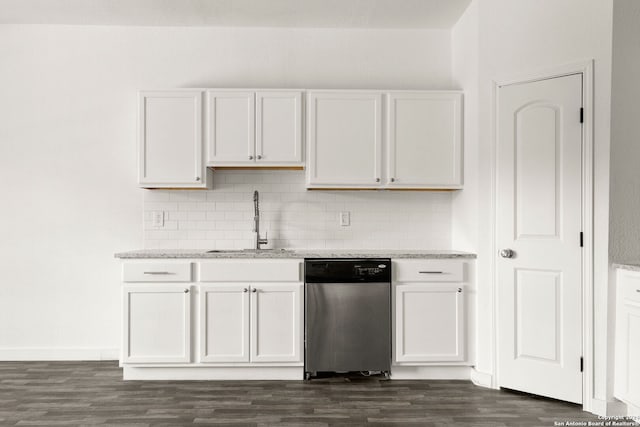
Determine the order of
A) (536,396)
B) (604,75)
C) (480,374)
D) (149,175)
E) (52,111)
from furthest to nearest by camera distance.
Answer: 1. (52,111)
2. (149,175)
3. (480,374)
4. (536,396)
5. (604,75)

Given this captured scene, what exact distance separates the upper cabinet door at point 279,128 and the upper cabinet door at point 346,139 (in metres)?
0.13

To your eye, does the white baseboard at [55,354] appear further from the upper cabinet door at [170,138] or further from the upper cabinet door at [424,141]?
the upper cabinet door at [424,141]

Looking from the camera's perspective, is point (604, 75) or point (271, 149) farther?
point (271, 149)

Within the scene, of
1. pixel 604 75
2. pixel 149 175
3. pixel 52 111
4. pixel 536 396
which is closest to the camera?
pixel 604 75

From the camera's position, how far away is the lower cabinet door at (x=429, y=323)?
3199 millimetres

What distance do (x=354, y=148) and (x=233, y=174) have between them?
103 cm

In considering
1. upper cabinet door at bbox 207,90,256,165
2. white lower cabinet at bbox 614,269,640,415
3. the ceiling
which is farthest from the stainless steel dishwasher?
the ceiling

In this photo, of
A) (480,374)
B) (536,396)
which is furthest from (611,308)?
(480,374)

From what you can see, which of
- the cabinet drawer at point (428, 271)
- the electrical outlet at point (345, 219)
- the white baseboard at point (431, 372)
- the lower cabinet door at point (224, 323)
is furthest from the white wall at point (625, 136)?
the lower cabinet door at point (224, 323)

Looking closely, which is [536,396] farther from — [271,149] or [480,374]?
[271,149]

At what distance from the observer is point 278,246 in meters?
3.76

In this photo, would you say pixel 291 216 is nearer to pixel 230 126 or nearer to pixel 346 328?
pixel 230 126

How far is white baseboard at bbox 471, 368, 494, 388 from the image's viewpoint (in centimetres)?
308

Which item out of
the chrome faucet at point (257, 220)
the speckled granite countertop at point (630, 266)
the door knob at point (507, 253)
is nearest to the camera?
the speckled granite countertop at point (630, 266)
